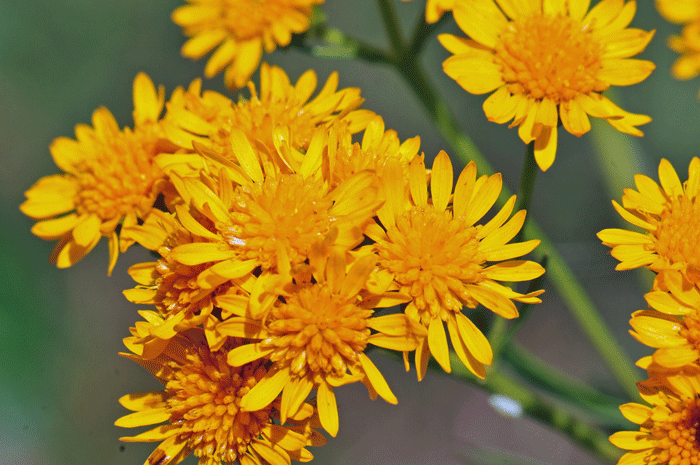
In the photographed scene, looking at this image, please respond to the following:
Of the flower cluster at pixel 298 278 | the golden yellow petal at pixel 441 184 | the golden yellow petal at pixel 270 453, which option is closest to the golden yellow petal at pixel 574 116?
the flower cluster at pixel 298 278

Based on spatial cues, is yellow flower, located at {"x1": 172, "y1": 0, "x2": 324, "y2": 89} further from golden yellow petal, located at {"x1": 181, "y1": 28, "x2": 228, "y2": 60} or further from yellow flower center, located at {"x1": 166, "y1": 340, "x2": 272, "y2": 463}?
yellow flower center, located at {"x1": 166, "y1": 340, "x2": 272, "y2": 463}

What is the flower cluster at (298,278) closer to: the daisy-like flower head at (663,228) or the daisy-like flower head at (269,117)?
the daisy-like flower head at (269,117)

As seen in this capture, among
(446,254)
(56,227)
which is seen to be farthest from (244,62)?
(446,254)

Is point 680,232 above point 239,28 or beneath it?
beneath

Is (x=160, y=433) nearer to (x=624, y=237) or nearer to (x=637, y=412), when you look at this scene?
(x=637, y=412)

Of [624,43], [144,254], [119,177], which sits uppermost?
[624,43]

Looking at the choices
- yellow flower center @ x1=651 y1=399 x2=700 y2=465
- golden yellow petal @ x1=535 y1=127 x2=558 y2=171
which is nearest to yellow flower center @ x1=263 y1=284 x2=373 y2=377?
golden yellow petal @ x1=535 y1=127 x2=558 y2=171

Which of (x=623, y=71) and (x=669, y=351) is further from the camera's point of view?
(x=623, y=71)
